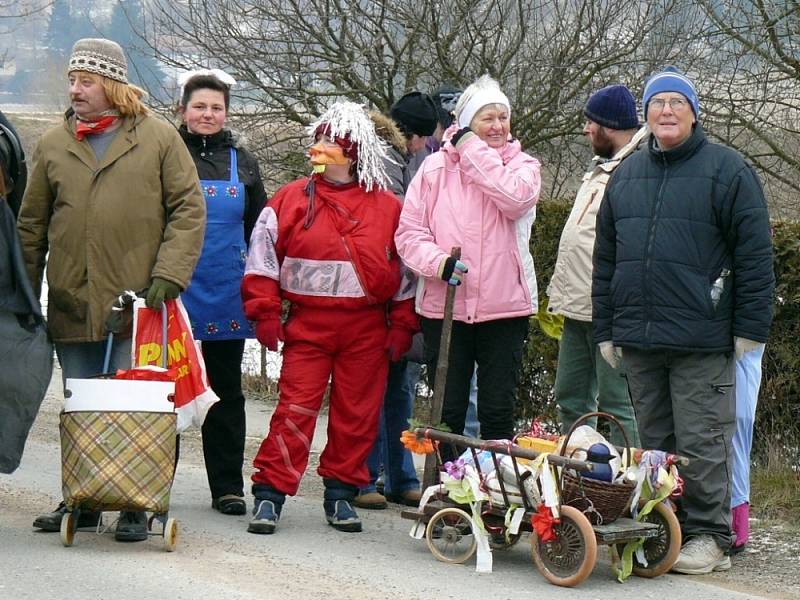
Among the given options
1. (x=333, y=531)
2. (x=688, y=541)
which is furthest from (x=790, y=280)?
(x=333, y=531)

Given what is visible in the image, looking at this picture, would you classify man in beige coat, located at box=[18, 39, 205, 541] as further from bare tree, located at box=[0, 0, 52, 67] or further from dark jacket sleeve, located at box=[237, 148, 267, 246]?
bare tree, located at box=[0, 0, 52, 67]

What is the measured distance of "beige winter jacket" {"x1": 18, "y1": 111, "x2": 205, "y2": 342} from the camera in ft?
20.5

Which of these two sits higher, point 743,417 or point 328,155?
point 328,155

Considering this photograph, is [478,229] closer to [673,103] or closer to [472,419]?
[673,103]

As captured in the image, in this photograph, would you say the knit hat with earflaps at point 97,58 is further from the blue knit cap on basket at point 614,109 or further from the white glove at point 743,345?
the white glove at point 743,345

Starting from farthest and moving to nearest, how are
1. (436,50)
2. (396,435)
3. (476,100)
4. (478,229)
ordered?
1. (436,50)
2. (396,435)
3. (476,100)
4. (478,229)

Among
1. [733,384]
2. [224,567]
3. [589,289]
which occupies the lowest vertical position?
[224,567]

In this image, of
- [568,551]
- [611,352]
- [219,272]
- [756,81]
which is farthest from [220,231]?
[756,81]

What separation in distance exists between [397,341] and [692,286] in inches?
58.9

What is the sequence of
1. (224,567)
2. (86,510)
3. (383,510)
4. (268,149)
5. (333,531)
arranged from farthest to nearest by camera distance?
(268,149) → (383,510) → (333,531) → (86,510) → (224,567)

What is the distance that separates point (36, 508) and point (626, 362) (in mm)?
3010

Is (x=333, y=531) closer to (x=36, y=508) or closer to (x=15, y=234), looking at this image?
(x=36, y=508)

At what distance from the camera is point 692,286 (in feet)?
19.3

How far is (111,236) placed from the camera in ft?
20.5
